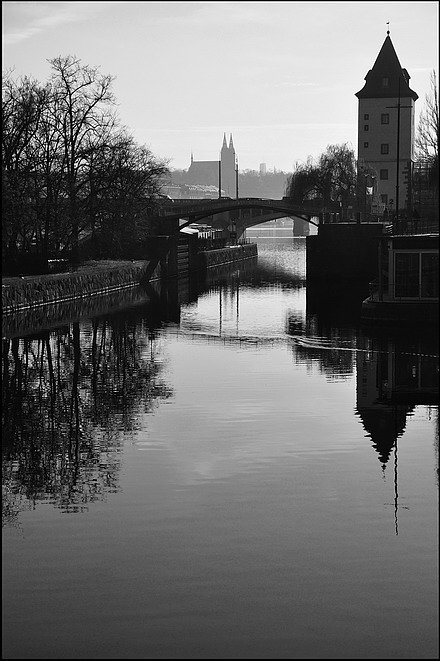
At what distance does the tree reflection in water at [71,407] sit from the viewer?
2116 centimetres

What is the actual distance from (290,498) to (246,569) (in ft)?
11.6

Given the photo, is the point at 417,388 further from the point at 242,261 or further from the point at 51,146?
the point at 242,261

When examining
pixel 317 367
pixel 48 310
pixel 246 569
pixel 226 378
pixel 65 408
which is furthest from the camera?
pixel 48 310

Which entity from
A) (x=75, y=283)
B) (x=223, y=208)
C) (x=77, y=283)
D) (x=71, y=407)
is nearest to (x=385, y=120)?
(x=223, y=208)

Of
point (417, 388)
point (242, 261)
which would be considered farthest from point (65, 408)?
point (242, 261)

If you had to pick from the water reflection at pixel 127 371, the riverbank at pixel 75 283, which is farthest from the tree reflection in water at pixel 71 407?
the riverbank at pixel 75 283

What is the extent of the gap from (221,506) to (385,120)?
374 feet

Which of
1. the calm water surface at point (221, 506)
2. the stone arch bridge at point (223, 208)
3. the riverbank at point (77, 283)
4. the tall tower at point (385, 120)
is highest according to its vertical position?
the tall tower at point (385, 120)

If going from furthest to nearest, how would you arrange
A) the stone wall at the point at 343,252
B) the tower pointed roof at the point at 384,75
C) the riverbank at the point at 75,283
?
the tower pointed roof at the point at 384,75 → the stone wall at the point at 343,252 → the riverbank at the point at 75,283

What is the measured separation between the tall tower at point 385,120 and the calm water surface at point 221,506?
3555 inches

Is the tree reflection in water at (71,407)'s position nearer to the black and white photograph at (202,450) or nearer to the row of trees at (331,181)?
the black and white photograph at (202,450)

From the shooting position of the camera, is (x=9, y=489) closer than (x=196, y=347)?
Yes

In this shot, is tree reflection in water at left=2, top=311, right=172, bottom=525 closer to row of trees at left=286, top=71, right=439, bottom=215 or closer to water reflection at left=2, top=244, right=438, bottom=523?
water reflection at left=2, top=244, right=438, bottom=523

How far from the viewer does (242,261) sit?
4473 inches
